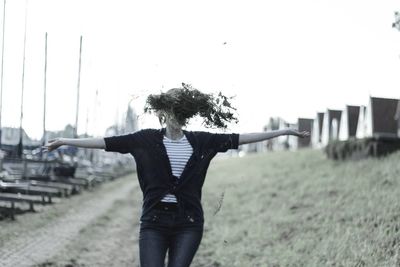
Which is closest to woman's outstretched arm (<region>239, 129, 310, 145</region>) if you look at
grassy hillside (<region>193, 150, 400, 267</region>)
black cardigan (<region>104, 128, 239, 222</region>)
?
black cardigan (<region>104, 128, 239, 222</region>)

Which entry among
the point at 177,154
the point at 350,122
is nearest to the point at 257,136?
the point at 177,154

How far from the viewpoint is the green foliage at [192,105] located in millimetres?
4645

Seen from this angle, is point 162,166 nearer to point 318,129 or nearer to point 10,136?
point 10,136

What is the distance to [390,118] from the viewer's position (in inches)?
1275

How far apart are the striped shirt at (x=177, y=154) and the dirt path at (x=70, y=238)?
5.64m

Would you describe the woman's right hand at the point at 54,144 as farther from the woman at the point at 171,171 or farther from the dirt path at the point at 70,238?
the dirt path at the point at 70,238

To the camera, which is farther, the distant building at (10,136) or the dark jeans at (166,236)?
the distant building at (10,136)

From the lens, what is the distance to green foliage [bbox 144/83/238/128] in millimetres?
4645

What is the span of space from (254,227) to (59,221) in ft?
17.2

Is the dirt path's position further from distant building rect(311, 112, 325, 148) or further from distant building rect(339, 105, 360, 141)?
distant building rect(311, 112, 325, 148)

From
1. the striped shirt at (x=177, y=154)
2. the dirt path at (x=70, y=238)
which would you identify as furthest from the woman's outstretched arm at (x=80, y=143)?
the dirt path at (x=70, y=238)

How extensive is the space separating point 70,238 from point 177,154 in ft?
29.9

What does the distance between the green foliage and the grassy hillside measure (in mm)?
678

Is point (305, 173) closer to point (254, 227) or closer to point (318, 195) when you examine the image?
point (318, 195)
